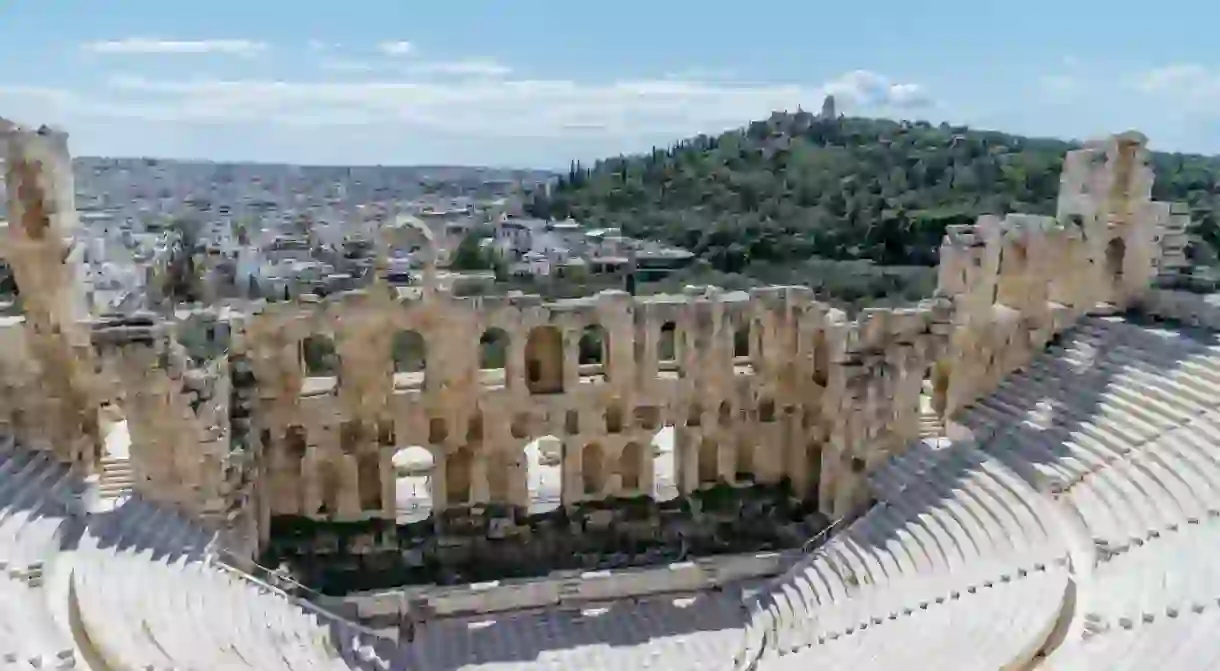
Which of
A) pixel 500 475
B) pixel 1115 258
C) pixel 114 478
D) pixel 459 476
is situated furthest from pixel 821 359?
pixel 114 478

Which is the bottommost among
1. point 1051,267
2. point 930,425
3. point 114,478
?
point 114,478

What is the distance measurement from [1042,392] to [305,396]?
1493cm

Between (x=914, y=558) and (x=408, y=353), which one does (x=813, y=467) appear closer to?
(x=914, y=558)

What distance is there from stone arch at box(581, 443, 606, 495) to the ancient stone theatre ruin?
8 cm

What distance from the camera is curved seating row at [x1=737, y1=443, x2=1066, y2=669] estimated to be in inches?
630

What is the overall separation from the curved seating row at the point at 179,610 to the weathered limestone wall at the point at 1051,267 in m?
13.5

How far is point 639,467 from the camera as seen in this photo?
2250cm

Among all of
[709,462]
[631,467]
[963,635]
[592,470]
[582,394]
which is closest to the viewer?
[963,635]

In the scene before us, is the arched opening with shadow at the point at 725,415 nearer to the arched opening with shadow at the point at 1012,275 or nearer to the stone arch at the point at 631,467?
the stone arch at the point at 631,467

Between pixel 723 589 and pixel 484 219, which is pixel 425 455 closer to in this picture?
pixel 723 589

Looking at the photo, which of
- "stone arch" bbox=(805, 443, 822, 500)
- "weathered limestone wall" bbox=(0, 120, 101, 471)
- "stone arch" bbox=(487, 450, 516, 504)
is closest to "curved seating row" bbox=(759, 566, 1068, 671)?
"stone arch" bbox=(805, 443, 822, 500)

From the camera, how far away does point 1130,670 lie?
12133mm

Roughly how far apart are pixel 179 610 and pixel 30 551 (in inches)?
94.4

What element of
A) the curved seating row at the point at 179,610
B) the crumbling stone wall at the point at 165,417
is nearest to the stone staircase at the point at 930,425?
the curved seating row at the point at 179,610
